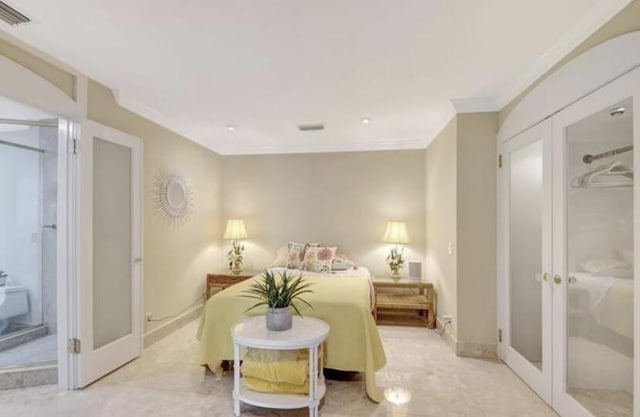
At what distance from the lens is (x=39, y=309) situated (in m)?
3.25

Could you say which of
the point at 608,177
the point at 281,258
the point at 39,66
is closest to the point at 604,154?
the point at 608,177

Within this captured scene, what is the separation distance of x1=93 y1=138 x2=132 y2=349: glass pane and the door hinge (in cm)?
17

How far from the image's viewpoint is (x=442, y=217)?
12.1 ft

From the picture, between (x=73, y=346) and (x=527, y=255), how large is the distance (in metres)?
3.57

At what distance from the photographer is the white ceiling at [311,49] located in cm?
179

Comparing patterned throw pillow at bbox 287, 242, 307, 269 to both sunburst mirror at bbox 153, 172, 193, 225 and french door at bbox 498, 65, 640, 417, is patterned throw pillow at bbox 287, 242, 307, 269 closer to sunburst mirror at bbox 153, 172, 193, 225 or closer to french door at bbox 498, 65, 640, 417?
sunburst mirror at bbox 153, 172, 193, 225

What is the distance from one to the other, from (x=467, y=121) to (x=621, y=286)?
1.88 meters

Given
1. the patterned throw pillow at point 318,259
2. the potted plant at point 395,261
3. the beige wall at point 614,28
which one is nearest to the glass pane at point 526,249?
the beige wall at point 614,28

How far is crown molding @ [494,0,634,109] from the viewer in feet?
5.71

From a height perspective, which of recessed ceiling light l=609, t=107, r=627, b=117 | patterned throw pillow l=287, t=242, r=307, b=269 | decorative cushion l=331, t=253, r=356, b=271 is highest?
recessed ceiling light l=609, t=107, r=627, b=117

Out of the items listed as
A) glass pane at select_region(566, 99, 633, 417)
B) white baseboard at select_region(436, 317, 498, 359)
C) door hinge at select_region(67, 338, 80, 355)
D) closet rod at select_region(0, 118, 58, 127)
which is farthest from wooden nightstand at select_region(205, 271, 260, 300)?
glass pane at select_region(566, 99, 633, 417)

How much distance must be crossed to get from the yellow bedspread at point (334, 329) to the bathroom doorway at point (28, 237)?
143 centimetres

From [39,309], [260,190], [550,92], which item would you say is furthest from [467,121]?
[39,309]

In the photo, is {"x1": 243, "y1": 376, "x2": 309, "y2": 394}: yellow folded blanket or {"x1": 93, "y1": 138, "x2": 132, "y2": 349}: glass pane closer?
{"x1": 243, "y1": 376, "x2": 309, "y2": 394}: yellow folded blanket
